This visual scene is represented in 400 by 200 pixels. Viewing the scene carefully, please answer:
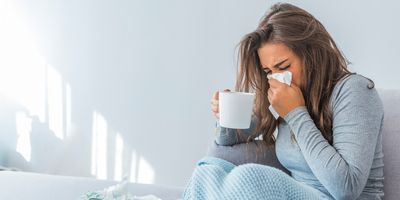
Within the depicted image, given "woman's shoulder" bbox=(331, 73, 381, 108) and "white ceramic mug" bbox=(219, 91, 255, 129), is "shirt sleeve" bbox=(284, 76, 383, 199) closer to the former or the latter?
"woman's shoulder" bbox=(331, 73, 381, 108)

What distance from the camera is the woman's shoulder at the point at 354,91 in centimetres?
93

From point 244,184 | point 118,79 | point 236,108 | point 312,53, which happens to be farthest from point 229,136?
point 118,79

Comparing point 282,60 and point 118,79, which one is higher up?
point 282,60

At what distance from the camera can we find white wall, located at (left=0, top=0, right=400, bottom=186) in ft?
5.82

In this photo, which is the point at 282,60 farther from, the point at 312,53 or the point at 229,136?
the point at 229,136

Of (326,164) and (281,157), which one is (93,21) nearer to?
(281,157)

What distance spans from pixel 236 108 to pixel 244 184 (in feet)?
0.86

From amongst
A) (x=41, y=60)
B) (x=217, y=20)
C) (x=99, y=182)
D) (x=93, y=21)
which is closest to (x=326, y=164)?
(x=99, y=182)

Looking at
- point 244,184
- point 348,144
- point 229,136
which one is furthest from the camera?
point 229,136

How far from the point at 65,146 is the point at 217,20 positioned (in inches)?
36.6

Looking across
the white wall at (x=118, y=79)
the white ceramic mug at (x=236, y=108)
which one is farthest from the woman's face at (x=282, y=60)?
the white wall at (x=118, y=79)

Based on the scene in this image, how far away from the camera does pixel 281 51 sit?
3.40ft

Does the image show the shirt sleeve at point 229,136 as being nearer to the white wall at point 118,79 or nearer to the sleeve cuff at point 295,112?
the sleeve cuff at point 295,112

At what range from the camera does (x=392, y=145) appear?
1.09 metres
